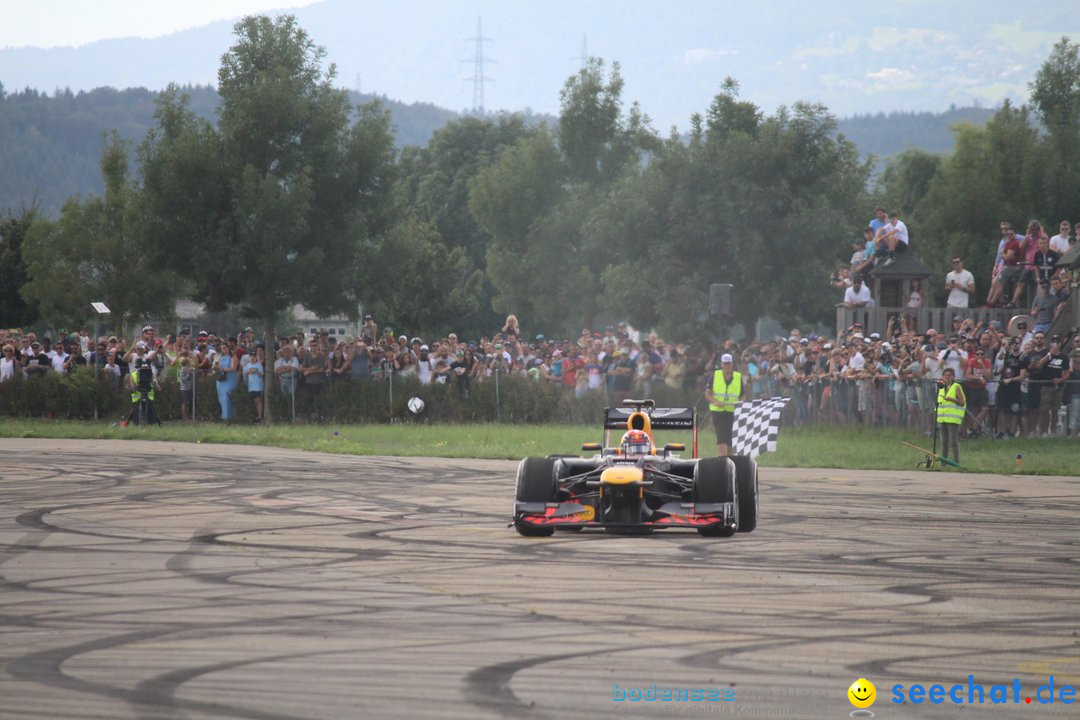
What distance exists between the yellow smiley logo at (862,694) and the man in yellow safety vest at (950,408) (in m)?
15.3

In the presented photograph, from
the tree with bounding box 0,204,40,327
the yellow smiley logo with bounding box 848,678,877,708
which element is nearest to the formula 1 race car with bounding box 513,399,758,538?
the yellow smiley logo with bounding box 848,678,877,708

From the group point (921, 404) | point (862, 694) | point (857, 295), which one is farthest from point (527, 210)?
point (862, 694)

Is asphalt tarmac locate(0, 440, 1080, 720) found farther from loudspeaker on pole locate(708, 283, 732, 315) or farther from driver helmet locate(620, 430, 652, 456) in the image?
loudspeaker on pole locate(708, 283, 732, 315)

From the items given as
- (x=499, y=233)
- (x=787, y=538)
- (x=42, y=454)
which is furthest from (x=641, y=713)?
(x=499, y=233)

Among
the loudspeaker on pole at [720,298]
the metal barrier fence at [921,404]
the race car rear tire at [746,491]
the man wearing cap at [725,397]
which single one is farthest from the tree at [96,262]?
the race car rear tire at [746,491]

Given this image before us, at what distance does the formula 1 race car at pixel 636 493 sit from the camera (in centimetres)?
1253

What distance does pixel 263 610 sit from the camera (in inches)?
346

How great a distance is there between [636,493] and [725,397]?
9237 millimetres

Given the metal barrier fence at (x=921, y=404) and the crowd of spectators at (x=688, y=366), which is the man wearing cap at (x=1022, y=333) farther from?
the metal barrier fence at (x=921, y=404)

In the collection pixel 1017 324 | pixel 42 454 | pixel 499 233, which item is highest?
pixel 499 233

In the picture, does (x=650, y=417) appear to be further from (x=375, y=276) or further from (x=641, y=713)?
(x=375, y=276)

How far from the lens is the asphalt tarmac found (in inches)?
259

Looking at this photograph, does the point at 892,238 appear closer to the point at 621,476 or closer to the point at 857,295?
the point at 857,295

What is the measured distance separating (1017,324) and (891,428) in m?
4.19
